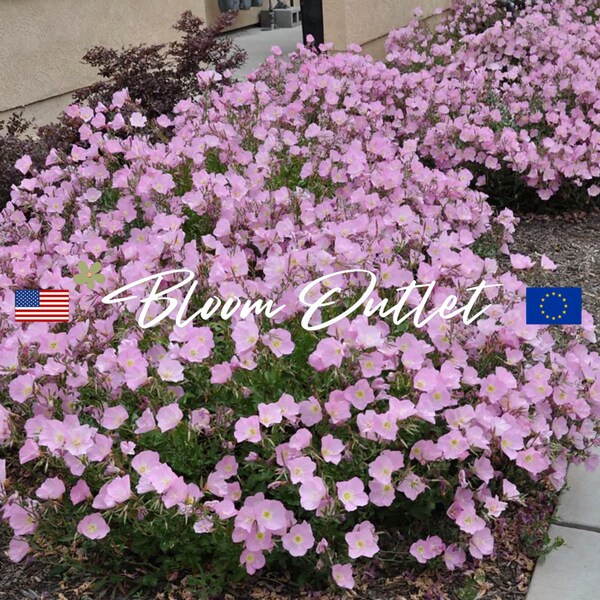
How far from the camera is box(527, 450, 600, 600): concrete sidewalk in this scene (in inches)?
101

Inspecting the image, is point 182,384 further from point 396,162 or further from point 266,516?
point 396,162

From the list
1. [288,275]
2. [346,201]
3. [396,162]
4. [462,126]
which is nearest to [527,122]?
[462,126]

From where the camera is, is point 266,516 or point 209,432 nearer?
point 266,516

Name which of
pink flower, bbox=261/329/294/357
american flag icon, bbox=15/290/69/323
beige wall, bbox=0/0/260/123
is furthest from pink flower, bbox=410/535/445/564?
beige wall, bbox=0/0/260/123

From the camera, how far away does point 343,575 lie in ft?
8.02

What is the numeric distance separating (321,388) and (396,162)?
2.10 metres

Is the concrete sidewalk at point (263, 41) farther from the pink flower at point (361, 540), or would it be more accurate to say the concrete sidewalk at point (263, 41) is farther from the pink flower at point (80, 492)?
the pink flower at point (361, 540)

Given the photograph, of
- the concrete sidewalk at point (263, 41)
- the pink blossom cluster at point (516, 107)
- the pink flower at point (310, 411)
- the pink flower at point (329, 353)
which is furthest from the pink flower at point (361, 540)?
the concrete sidewalk at point (263, 41)

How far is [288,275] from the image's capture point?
3.01 metres

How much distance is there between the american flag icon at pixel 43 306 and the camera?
3.07 meters

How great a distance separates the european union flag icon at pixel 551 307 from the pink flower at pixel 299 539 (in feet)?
3.69

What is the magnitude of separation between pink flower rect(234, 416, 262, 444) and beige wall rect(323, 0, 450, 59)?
7241 mm

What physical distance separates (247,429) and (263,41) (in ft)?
37.1

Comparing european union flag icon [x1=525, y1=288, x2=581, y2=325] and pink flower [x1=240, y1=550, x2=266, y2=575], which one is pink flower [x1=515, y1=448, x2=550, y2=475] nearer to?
european union flag icon [x1=525, y1=288, x2=581, y2=325]
